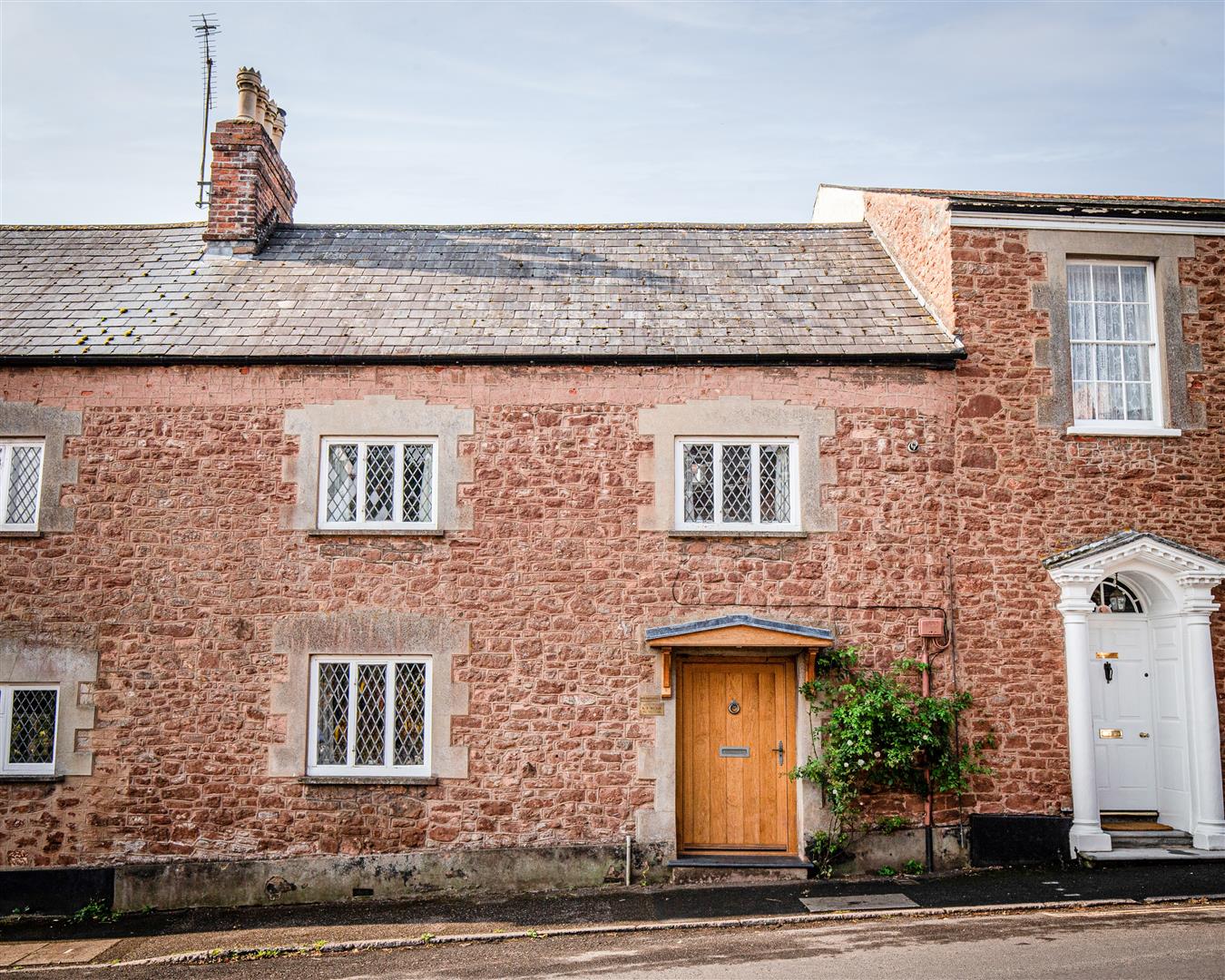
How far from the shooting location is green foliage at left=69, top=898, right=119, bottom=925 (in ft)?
33.0

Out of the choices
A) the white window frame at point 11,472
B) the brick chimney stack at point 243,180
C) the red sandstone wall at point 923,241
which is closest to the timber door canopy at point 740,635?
the red sandstone wall at point 923,241

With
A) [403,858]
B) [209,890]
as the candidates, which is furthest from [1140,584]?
[209,890]

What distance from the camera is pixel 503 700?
10617mm

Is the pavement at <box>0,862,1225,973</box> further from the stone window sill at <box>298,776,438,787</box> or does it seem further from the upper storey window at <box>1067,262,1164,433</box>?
the upper storey window at <box>1067,262,1164,433</box>

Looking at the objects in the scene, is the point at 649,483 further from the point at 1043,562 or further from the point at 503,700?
the point at 1043,562

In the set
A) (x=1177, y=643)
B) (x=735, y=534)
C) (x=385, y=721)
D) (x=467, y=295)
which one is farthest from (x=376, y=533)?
(x=1177, y=643)

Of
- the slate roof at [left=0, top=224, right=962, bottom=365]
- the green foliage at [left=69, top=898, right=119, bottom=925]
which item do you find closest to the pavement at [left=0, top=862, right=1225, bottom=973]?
the green foliage at [left=69, top=898, right=119, bottom=925]

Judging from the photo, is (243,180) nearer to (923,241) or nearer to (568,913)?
(923,241)

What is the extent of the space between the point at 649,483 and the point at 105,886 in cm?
728

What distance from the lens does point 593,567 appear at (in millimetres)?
10844

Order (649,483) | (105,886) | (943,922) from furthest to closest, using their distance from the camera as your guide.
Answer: (649,483)
(105,886)
(943,922)

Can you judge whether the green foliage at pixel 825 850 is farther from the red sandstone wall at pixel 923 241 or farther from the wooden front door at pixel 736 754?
the red sandstone wall at pixel 923 241

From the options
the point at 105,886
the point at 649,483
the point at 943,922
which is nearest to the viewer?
the point at 943,922

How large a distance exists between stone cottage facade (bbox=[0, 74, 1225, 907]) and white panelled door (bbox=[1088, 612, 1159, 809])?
0.04m
